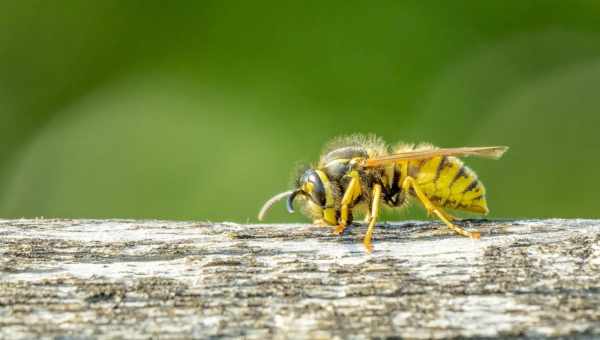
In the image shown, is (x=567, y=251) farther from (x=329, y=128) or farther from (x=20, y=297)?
(x=329, y=128)

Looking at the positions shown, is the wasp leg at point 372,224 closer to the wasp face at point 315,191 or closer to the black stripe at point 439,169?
the wasp face at point 315,191

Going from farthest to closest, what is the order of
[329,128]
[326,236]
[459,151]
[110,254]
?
[329,128]
[459,151]
[326,236]
[110,254]

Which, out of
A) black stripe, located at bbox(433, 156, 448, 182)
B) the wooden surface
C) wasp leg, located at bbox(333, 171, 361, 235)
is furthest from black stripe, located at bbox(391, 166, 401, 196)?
the wooden surface

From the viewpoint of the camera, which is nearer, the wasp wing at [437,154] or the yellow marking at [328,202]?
the yellow marking at [328,202]

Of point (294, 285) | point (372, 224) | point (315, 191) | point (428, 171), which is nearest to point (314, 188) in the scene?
point (315, 191)

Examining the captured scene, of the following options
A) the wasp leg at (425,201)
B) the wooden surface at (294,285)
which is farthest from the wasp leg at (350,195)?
the wooden surface at (294,285)

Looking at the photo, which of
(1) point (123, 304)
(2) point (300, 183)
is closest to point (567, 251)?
(1) point (123, 304)
